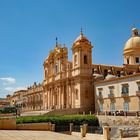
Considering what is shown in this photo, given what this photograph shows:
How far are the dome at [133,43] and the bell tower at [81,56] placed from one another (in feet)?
52.2

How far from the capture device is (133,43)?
71188mm

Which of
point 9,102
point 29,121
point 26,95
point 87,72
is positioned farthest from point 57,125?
point 9,102

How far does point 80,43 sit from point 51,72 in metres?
16.0

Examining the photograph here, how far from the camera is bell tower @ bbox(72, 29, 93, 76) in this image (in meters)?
57.2

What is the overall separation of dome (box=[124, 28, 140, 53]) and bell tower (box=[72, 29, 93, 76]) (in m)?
15.9

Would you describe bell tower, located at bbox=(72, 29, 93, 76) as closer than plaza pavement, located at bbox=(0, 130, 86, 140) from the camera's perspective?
→ No

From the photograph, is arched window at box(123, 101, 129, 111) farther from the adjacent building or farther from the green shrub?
the green shrub

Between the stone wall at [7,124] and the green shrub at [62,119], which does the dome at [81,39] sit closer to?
the green shrub at [62,119]

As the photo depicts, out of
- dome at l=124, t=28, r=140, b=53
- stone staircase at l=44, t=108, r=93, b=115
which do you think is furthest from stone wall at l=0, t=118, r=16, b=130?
dome at l=124, t=28, r=140, b=53

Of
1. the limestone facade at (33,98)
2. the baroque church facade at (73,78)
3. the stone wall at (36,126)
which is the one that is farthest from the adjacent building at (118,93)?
the limestone facade at (33,98)

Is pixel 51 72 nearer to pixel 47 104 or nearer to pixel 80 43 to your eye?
pixel 47 104

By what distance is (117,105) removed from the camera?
4900 centimetres

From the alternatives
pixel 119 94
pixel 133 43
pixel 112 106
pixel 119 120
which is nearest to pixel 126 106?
pixel 119 94

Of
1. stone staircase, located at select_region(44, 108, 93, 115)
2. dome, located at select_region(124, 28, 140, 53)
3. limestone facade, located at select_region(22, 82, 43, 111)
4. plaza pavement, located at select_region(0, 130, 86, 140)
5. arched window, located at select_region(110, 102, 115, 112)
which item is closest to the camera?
plaza pavement, located at select_region(0, 130, 86, 140)
